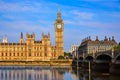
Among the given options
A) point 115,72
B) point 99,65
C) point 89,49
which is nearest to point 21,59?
point 89,49

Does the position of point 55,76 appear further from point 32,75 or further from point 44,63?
→ point 44,63

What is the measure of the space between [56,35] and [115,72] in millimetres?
87257

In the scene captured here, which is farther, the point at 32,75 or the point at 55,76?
the point at 32,75

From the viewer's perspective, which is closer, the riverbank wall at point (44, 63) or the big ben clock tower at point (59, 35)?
the riverbank wall at point (44, 63)

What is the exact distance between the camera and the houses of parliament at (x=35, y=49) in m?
143

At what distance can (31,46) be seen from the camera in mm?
144625

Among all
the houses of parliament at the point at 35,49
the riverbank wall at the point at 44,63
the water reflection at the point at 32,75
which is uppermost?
the houses of parliament at the point at 35,49

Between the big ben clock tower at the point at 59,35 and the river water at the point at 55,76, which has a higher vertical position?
the big ben clock tower at the point at 59,35

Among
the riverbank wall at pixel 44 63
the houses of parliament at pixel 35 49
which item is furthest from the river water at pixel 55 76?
the houses of parliament at pixel 35 49

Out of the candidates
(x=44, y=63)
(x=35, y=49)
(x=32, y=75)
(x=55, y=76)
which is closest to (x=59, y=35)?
(x=35, y=49)

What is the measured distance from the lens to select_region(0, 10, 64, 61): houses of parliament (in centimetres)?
14288

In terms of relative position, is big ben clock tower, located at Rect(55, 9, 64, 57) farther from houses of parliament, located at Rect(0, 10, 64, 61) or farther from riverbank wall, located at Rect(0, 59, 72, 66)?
riverbank wall, located at Rect(0, 59, 72, 66)

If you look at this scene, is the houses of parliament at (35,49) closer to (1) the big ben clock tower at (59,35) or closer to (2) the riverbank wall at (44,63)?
(1) the big ben clock tower at (59,35)

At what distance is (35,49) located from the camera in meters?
144
